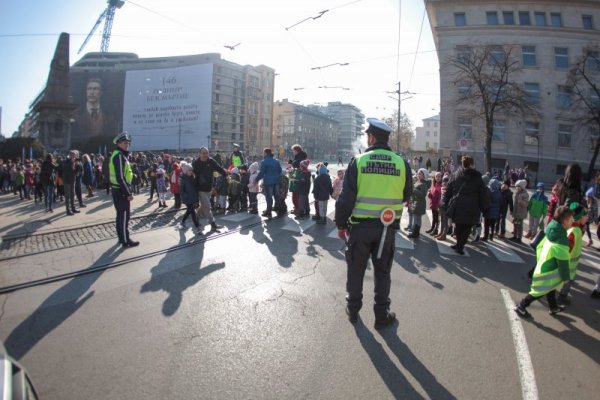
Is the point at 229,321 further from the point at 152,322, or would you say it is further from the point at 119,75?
the point at 119,75

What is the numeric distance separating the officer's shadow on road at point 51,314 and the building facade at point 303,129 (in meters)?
86.0

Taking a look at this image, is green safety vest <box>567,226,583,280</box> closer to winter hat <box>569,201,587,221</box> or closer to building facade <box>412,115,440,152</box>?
winter hat <box>569,201,587,221</box>

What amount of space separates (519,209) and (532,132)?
1246 inches

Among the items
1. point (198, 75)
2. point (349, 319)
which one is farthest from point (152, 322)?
point (198, 75)

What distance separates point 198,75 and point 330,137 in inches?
2711

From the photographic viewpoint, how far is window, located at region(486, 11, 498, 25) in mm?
35250

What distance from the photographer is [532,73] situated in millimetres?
34469

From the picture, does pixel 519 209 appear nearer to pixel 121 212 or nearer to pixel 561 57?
pixel 121 212

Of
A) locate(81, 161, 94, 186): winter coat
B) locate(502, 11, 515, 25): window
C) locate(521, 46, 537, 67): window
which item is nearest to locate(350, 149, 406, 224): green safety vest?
locate(81, 161, 94, 186): winter coat

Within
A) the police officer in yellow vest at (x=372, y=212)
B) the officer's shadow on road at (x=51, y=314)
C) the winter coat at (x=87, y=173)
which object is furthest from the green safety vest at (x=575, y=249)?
the winter coat at (x=87, y=173)

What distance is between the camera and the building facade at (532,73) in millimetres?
34031

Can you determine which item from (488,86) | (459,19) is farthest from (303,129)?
(488,86)

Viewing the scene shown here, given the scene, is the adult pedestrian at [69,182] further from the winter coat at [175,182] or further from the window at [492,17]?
the window at [492,17]

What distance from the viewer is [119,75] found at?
7519 centimetres
